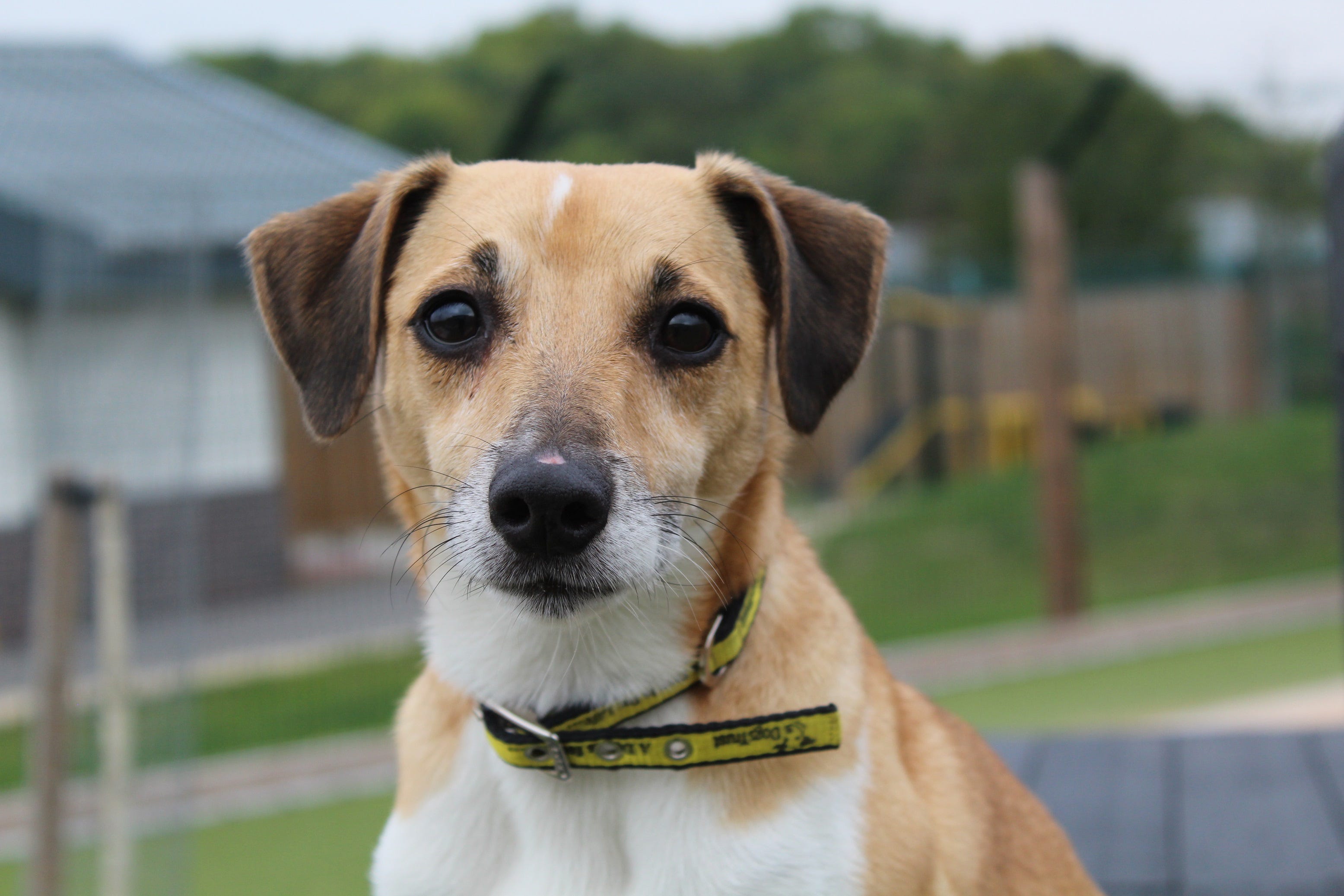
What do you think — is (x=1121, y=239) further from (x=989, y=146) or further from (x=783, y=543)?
(x=783, y=543)

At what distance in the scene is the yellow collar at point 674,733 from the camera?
1903 mm

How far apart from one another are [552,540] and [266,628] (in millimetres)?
5239

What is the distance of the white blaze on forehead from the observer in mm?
2098

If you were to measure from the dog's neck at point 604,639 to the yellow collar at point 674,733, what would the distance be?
3 centimetres

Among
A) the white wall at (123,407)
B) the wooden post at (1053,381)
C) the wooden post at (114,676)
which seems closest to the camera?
the wooden post at (114,676)

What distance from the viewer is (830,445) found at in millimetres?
10141

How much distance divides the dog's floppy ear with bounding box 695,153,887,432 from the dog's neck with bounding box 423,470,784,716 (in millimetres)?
270

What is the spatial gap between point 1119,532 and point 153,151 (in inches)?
294

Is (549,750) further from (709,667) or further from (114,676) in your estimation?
(114,676)

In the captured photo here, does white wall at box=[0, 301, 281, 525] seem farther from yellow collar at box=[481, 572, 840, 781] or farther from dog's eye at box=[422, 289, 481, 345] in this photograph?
yellow collar at box=[481, 572, 840, 781]

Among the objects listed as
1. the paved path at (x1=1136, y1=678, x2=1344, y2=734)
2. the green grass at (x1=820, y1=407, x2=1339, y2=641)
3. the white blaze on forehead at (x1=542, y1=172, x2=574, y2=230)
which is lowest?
the green grass at (x1=820, y1=407, x2=1339, y2=641)

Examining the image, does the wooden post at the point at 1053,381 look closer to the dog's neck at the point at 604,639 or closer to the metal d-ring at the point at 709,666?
the dog's neck at the point at 604,639

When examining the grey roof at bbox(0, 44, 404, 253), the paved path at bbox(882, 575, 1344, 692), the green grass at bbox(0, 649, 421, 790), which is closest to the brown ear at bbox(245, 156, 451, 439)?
the grey roof at bbox(0, 44, 404, 253)

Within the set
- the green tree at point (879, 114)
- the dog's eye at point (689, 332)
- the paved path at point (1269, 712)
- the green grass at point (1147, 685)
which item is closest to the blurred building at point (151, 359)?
the dog's eye at point (689, 332)
